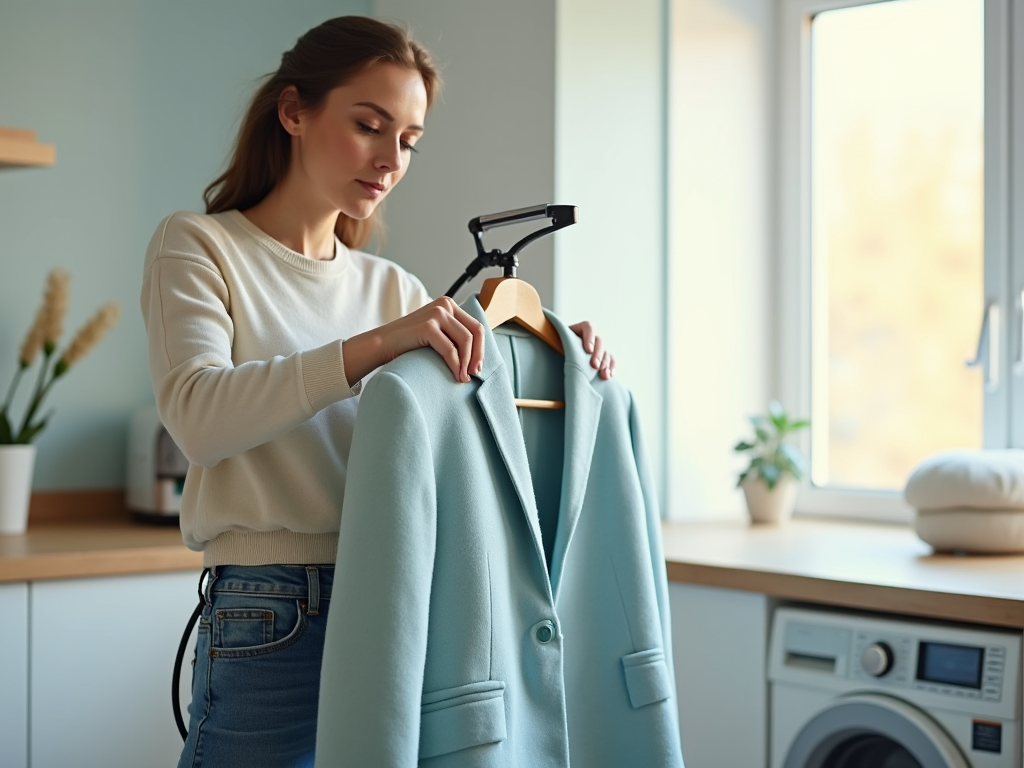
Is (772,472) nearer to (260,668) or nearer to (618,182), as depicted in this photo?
(618,182)

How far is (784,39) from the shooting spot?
2.86 metres

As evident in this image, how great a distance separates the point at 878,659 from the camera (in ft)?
→ 5.85

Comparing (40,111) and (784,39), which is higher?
(784,39)

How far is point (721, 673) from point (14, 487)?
144cm

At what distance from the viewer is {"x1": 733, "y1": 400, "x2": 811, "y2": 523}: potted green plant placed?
2.55m

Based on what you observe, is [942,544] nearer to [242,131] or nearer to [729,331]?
[729,331]

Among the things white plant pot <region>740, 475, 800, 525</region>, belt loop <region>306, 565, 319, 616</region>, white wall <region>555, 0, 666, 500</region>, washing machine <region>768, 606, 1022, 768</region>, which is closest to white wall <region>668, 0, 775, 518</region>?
white wall <region>555, 0, 666, 500</region>

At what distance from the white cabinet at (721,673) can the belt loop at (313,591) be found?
0.94m

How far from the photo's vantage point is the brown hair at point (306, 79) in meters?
1.28

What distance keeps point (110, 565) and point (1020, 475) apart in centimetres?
166

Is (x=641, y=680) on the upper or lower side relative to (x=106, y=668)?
upper

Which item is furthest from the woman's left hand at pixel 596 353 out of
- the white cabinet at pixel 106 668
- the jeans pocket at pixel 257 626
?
the white cabinet at pixel 106 668

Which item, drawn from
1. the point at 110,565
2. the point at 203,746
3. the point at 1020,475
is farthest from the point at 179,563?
the point at 1020,475

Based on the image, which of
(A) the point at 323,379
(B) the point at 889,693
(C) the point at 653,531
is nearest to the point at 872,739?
(B) the point at 889,693
